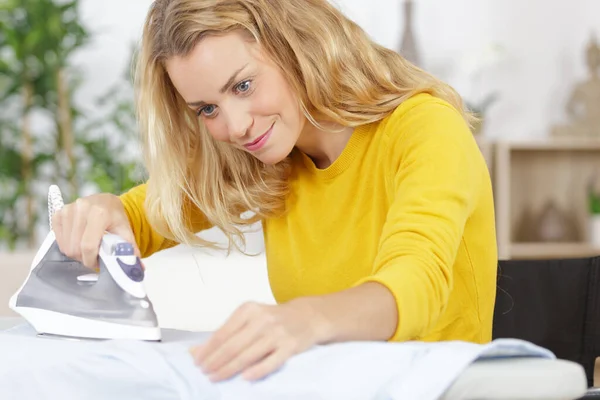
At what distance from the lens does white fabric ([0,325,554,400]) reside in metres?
0.80

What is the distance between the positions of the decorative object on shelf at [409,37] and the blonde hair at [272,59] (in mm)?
2500

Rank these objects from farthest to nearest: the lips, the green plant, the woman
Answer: the green plant
the lips
the woman

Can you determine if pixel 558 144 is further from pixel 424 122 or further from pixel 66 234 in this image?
pixel 66 234

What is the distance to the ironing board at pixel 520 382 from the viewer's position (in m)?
0.77

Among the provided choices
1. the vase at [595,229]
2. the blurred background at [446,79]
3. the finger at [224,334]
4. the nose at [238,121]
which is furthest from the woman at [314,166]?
the vase at [595,229]

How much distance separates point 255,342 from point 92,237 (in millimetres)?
526

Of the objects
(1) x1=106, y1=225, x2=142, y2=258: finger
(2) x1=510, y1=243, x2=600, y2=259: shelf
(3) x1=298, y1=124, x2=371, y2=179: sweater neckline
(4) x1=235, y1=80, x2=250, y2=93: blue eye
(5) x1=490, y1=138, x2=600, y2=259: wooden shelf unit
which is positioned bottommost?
(2) x1=510, y1=243, x2=600, y2=259: shelf

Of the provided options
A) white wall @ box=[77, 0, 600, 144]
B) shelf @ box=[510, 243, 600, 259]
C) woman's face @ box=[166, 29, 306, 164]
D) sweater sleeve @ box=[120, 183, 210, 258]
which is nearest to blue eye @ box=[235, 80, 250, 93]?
woman's face @ box=[166, 29, 306, 164]

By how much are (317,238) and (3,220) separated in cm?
304

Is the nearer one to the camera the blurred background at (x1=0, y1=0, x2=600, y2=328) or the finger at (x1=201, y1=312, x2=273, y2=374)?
the finger at (x1=201, y1=312, x2=273, y2=374)

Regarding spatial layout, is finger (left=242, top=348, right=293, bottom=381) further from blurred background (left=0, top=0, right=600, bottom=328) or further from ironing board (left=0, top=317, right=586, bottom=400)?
blurred background (left=0, top=0, right=600, bottom=328)

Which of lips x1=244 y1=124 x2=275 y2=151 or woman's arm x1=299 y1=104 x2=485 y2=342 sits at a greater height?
lips x1=244 y1=124 x2=275 y2=151

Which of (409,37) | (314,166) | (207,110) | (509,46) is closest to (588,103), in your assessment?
(509,46)

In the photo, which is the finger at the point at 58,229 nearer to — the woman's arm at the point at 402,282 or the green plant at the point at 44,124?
the woman's arm at the point at 402,282
